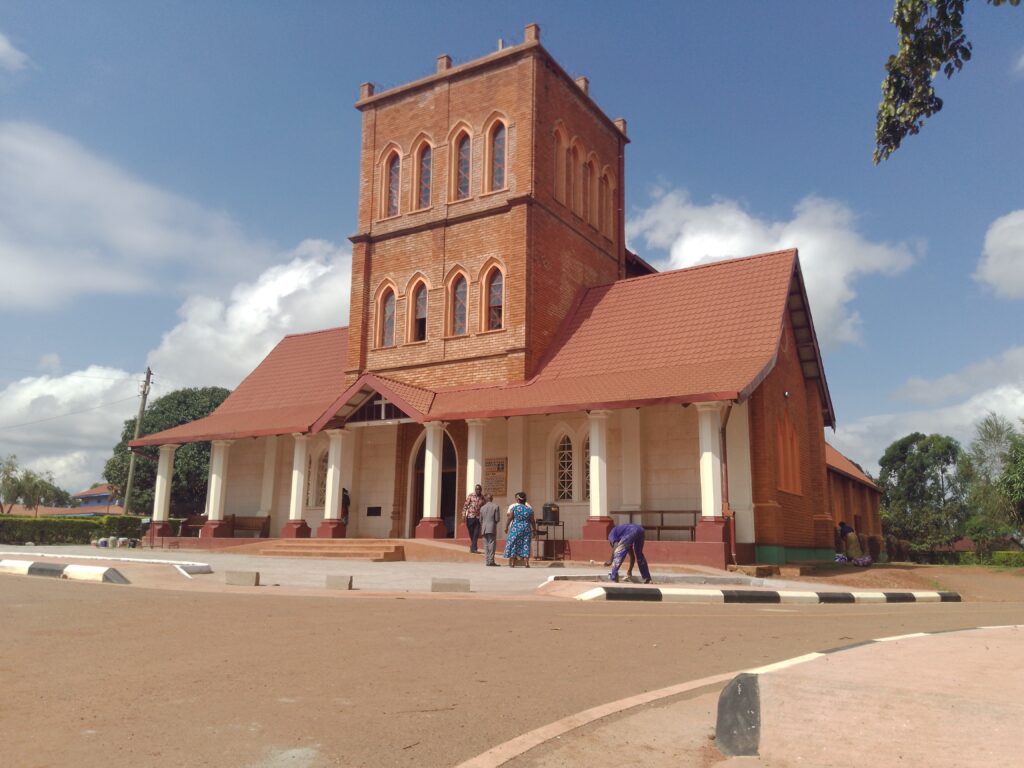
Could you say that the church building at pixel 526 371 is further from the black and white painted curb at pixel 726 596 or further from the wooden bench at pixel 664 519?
the black and white painted curb at pixel 726 596

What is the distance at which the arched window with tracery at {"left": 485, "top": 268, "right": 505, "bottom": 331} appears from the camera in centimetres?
2302

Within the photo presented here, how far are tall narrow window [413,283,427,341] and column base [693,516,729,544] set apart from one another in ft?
34.9

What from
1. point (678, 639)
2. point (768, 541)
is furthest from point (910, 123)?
point (768, 541)

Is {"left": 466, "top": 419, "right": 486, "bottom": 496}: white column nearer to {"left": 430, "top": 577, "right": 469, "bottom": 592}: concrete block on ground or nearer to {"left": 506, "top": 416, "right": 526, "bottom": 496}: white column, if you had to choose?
{"left": 506, "top": 416, "right": 526, "bottom": 496}: white column

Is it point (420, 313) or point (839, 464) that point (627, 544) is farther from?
point (839, 464)

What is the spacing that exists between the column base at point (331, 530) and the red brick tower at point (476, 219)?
4.58m

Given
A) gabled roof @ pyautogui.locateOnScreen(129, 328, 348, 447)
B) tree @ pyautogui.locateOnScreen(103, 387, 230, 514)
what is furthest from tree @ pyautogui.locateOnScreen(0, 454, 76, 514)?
gabled roof @ pyautogui.locateOnScreen(129, 328, 348, 447)

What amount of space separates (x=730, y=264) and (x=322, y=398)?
12.6m

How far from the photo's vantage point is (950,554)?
38250 millimetres

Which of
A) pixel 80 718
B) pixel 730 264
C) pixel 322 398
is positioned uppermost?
pixel 730 264

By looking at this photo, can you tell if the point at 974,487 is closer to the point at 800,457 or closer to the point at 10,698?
the point at 800,457

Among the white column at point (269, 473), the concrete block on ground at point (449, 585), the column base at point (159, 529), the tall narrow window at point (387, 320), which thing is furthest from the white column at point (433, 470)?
the column base at point (159, 529)

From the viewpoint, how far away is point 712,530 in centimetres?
1686

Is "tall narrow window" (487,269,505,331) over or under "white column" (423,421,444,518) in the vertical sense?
over
